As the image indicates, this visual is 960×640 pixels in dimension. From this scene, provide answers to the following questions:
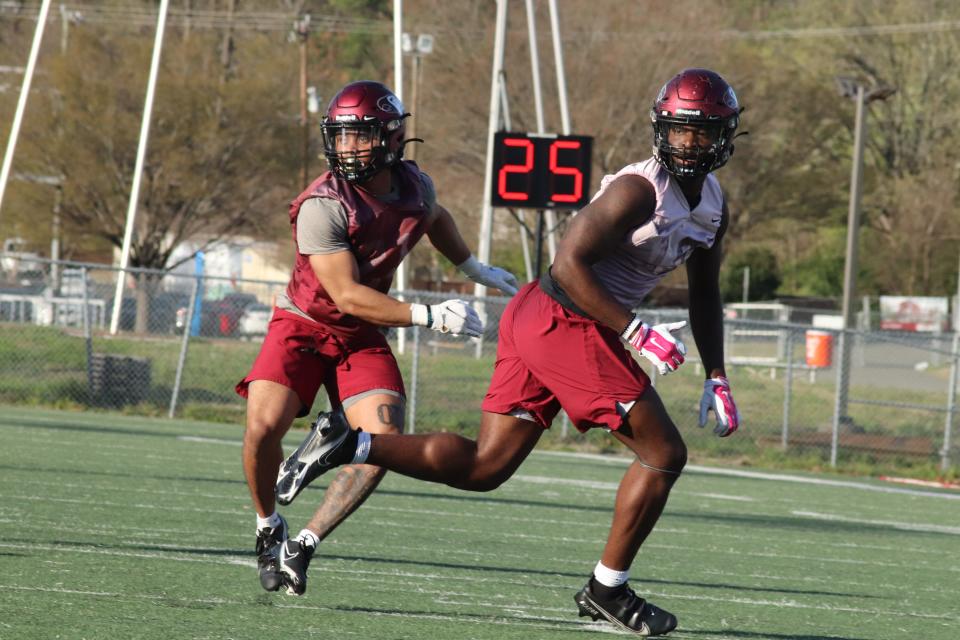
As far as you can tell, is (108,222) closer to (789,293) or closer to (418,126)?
(418,126)

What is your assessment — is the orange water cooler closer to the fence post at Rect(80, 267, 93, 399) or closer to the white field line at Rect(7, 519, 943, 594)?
the fence post at Rect(80, 267, 93, 399)

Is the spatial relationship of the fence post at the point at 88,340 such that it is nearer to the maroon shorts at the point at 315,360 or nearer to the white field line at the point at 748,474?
the white field line at the point at 748,474

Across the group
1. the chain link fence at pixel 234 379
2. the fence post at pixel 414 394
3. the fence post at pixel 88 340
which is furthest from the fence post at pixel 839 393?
the fence post at pixel 88 340

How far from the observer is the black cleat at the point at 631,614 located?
17.3ft

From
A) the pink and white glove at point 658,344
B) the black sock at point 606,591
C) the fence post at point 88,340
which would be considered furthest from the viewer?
the fence post at point 88,340

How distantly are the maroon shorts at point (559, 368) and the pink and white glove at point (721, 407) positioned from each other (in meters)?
0.28

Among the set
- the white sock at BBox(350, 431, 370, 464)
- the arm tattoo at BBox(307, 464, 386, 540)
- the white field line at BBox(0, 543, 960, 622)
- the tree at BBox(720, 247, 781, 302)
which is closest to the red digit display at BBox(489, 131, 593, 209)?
the white field line at BBox(0, 543, 960, 622)

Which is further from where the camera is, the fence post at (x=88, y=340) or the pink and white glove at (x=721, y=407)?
the fence post at (x=88, y=340)

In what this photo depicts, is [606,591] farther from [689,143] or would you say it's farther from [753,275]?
[753,275]

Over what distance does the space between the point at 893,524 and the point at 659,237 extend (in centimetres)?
653

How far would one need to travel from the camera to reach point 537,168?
16125mm

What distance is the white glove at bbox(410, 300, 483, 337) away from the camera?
18.1 feet

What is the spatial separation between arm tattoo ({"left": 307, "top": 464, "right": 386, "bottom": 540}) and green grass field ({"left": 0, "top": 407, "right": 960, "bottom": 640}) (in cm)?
31

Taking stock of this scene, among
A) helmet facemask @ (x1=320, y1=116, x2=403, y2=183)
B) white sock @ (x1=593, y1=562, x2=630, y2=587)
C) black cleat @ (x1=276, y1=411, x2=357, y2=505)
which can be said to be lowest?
white sock @ (x1=593, y1=562, x2=630, y2=587)
